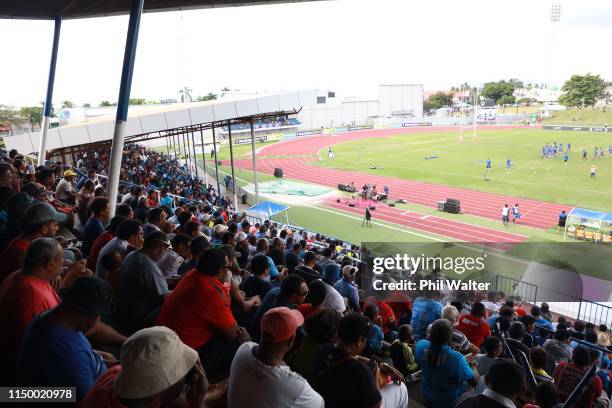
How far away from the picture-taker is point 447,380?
12.5 feet

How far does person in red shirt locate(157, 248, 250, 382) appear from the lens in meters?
3.14

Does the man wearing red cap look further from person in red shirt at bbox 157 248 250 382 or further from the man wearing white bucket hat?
person in red shirt at bbox 157 248 250 382

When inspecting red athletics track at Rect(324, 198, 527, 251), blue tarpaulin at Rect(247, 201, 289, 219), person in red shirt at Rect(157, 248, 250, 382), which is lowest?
red athletics track at Rect(324, 198, 527, 251)

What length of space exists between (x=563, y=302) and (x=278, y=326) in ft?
41.4

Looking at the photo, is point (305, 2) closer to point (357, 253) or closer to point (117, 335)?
point (357, 253)

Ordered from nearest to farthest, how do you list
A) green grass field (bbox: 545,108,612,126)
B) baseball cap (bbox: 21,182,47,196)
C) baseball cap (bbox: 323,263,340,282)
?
1. baseball cap (bbox: 323,263,340,282)
2. baseball cap (bbox: 21,182,47,196)
3. green grass field (bbox: 545,108,612,126)

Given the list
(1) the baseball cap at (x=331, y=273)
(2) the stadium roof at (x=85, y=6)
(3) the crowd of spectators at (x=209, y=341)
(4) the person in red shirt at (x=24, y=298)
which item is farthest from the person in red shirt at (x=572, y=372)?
(2) the stadium roof at (x=85, y=6)

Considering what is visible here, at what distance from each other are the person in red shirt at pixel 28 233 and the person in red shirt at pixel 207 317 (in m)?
1.71

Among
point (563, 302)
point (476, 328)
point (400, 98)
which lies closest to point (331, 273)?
point (476, 328)

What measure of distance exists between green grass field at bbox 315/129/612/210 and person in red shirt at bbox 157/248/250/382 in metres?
29.6

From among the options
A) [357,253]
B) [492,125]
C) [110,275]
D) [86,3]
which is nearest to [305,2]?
[86,3]

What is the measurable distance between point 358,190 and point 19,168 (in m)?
25.1

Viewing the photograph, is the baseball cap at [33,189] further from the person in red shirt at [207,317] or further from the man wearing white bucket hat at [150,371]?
the man wearing white bucket hat at [150,371]

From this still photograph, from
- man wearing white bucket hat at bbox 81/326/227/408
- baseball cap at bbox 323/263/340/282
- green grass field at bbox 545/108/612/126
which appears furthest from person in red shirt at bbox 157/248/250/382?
green grass field at bbox 545/108/612/126
